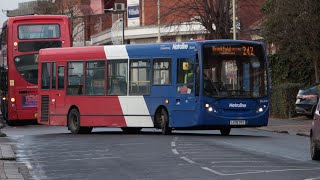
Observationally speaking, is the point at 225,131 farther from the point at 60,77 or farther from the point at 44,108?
the point at 44,108

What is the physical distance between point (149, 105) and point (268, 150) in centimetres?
719

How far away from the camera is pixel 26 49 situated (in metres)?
35.8

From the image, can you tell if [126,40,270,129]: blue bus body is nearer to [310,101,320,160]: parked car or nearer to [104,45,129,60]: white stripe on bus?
[104,45,129,60]: white stripe on bus

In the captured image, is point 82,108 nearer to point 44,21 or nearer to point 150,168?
point 44,21

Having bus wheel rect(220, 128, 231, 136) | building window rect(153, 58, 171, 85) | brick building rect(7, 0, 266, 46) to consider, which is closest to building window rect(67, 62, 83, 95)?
building window rect(153, 58, 171, 85)

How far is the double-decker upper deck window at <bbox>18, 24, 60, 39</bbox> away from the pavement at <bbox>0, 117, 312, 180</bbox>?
920 cm

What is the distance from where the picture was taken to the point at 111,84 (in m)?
28.0

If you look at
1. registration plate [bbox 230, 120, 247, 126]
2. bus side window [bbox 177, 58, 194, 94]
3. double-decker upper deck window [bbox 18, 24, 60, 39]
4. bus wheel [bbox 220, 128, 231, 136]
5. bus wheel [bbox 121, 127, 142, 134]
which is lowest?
bus wheel [bbox 121, 127, 142, 134]

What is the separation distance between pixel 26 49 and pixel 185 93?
1214 cm

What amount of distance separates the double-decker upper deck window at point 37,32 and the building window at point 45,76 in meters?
4.94

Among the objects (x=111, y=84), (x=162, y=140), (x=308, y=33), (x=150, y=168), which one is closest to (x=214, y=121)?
(x=162, y=140)

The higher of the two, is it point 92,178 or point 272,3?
point 272,3

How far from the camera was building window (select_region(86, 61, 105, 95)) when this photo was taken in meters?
28.4

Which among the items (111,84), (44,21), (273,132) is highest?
(44,21)
